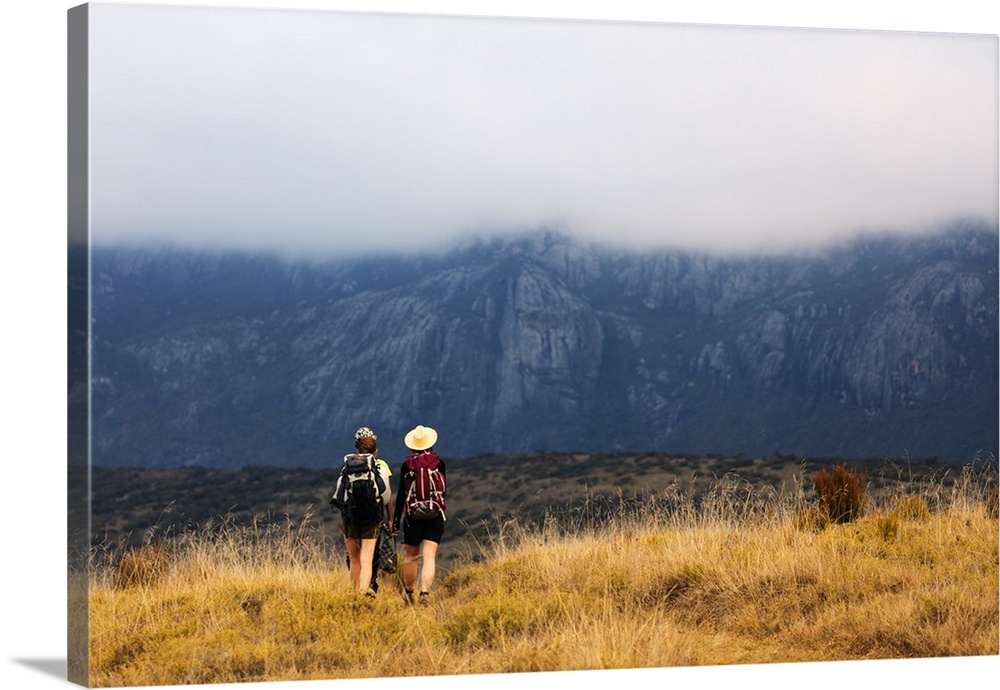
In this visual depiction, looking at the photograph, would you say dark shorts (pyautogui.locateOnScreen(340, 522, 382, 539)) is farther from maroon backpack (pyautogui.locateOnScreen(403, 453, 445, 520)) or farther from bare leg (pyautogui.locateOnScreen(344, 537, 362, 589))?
maroon backpack (pyautogui.locateOnScreen(403, 453, 445, 520))

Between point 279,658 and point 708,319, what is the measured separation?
17.9ft

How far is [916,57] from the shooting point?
16.4m

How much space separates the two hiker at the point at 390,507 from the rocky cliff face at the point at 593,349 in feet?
2.51

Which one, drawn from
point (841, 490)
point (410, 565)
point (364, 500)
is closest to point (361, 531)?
point (364, 500)

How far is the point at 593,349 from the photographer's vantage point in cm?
1622

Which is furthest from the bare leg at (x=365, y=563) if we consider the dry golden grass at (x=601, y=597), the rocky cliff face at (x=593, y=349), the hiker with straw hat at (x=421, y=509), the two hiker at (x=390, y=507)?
the rocky cliff face at (x=593, y=349)

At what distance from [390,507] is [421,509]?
0.89 feet

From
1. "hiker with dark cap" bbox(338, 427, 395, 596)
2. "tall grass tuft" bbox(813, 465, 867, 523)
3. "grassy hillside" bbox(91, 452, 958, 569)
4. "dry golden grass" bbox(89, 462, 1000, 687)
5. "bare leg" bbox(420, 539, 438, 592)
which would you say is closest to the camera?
"dry golden grass" bbox(89, 462, 1000, 687)

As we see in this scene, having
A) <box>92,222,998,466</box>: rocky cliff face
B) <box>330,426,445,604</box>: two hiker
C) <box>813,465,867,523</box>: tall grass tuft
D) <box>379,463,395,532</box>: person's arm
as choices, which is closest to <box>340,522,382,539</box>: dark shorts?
<box>330,426,445,604</box>: two hiker

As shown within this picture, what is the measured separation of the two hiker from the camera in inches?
578

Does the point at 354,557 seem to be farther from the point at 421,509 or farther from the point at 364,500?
the point at 421,509

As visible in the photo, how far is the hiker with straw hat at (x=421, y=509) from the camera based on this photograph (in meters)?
14.8

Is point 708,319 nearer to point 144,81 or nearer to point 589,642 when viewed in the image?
point 589,642

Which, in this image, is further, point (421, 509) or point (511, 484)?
point (511, 484)
